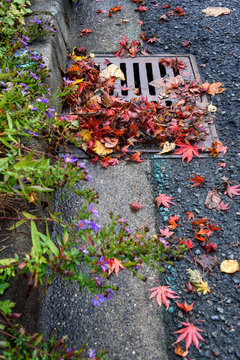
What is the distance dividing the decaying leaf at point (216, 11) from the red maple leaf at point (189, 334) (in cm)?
325

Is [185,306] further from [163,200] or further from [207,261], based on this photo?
[163,200]

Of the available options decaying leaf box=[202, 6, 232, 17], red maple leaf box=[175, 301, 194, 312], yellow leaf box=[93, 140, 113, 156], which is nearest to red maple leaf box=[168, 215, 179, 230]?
red maple leaf box=[175, 301, 194, 312]

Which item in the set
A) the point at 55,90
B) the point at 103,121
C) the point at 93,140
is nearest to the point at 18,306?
the point at 93,140

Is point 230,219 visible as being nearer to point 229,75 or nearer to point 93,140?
point 93,140

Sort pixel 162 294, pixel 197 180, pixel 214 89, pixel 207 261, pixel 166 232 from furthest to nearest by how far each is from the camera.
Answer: pixel 214 89 < pixel 197 180 < pixel 166 232 < pixel 207 261 < pixel 162 294

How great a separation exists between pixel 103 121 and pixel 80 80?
481 mm

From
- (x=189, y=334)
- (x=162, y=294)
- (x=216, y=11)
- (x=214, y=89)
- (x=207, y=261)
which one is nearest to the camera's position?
(x=189, y=334)

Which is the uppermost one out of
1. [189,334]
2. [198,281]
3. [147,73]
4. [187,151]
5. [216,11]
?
[216,11]

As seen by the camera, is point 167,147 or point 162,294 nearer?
point 162,294

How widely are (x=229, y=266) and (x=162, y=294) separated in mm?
408

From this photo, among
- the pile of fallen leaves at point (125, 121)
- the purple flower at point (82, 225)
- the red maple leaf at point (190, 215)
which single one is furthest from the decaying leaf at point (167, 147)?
the purple flower at point (82, 225)

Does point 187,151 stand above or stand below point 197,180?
above

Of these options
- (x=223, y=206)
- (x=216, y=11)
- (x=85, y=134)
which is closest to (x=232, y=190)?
(x=223, y=206)

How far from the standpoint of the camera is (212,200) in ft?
6.24
